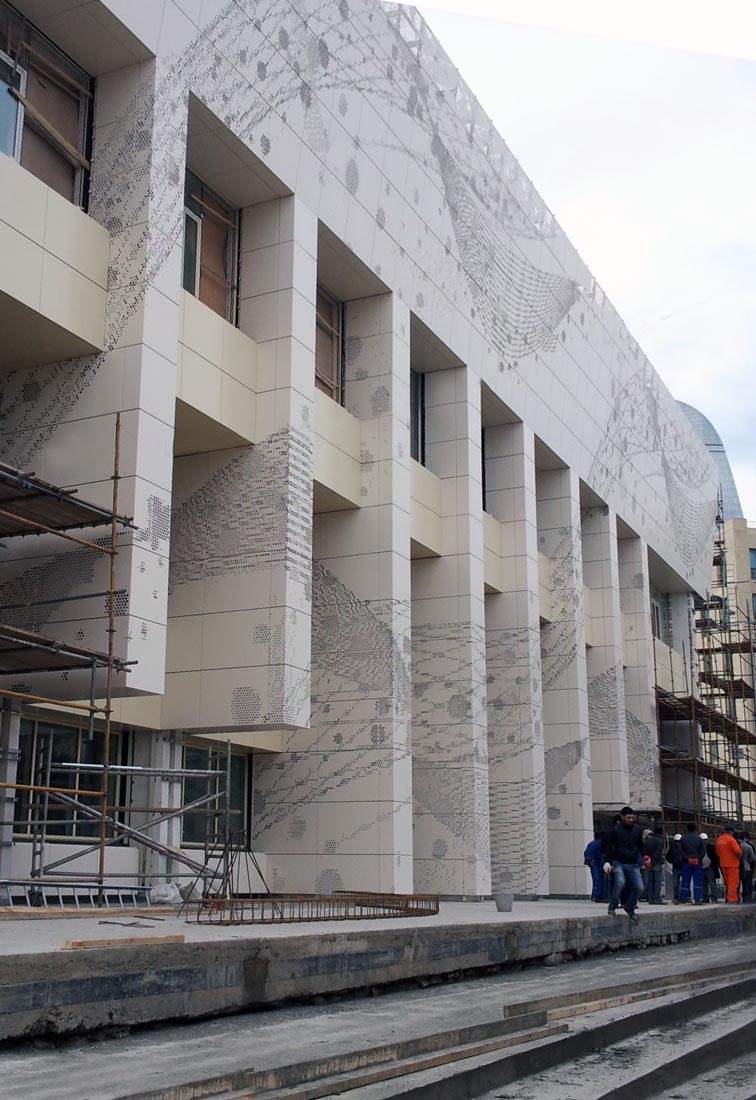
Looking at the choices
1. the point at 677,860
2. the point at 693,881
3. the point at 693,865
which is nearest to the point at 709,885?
the point at 677,860

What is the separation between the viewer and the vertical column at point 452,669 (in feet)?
80.1

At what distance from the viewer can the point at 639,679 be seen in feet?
128

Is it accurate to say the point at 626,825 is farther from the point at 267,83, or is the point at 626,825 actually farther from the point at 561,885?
the point at 561,885

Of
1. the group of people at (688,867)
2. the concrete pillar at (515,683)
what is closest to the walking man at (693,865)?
the group of people at (688,867)

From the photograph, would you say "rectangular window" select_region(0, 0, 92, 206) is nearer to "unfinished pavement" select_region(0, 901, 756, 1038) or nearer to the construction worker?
"unfinished pavement" select_region(0, 901, 756, 1038)

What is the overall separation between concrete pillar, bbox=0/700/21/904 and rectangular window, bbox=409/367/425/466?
43.3ft

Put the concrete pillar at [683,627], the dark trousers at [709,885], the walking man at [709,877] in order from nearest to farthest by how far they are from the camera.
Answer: the walking man at [709,877] < the dark trousers at [709,885] < the concrete pillar at [683,627]

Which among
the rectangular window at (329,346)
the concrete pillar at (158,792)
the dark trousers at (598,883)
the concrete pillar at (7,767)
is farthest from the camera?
the dark trousers at (598,883)

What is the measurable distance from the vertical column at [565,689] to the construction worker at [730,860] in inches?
251

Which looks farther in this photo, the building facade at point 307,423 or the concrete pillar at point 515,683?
the concrete pillar at point 515,683

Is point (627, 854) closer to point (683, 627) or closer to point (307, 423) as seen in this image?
point (307, 423)

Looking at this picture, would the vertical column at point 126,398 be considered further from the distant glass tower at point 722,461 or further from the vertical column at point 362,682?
the distant glass tower at point 722,461

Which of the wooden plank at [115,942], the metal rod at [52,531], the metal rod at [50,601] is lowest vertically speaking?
the wooden plank at [115,942]

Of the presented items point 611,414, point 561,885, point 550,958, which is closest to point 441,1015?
point 550,958
